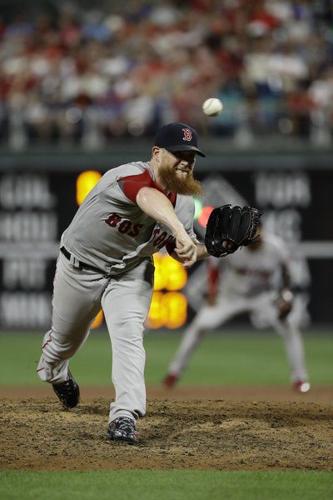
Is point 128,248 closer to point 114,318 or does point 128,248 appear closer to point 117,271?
point 117,271

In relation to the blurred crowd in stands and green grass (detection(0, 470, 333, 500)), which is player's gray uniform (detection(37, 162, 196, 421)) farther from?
the blurred crowd in stands

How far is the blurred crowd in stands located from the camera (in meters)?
15.2

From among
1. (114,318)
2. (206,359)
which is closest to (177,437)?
(114,318)

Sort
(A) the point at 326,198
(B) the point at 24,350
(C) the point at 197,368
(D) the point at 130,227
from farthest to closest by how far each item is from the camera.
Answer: (A) the point at 326,198 → (B) the point at 24,350 → (C) the point at 197,368 → (D) the point at 130,227

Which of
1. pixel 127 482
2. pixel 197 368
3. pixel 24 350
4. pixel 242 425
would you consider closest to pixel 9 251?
pixel 24 350

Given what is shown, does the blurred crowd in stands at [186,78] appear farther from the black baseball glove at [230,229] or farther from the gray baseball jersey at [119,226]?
the black baseball glove at [230,229]

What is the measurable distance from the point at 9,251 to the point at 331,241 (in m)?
4.92

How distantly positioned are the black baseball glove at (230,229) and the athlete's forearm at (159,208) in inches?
20.0

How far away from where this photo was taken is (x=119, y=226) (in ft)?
19.7

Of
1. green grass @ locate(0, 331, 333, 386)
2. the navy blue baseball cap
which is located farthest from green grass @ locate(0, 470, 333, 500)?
green grass @ locate(0, 331, 333, 386)

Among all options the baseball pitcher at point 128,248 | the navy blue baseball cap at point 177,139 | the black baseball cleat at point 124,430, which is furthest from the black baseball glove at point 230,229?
the black baseball cleat at point 124,430

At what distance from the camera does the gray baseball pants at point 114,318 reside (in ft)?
19.3

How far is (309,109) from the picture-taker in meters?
15.0

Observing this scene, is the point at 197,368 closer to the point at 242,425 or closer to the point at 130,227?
the point at 242,425
